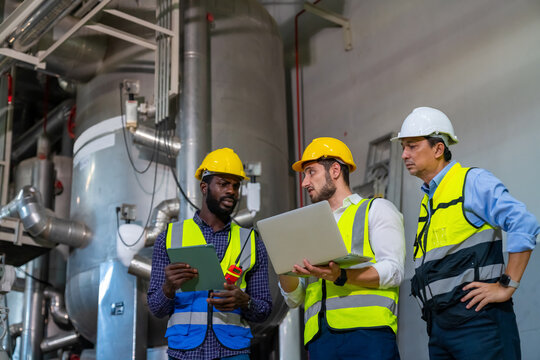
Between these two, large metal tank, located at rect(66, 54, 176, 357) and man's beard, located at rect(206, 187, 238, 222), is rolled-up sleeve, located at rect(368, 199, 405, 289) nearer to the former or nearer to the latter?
man's beard, located at rect(206, 187, 238, 222)

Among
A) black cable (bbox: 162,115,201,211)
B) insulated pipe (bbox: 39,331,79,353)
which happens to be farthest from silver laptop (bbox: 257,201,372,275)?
insulated pipe (bbox: 39,331,79,353)

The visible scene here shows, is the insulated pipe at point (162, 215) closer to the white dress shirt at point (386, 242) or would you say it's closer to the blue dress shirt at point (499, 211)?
the white dress shirt at point (386, 242)

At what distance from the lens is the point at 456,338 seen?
2.84 meters

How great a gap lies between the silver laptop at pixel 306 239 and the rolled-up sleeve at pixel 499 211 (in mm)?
569

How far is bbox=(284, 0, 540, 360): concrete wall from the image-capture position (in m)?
5.41

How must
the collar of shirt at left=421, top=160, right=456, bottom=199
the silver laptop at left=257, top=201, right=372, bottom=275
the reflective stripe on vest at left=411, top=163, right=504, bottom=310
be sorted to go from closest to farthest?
the silver laptop at left=257, top=201, right=372, bottom=275
the reflective stripe on vest at left=411, top=163, right=504, bottom=310
the collar of shirt at left=421, top=160, right=456, bottom=199

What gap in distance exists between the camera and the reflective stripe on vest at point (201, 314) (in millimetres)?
3486

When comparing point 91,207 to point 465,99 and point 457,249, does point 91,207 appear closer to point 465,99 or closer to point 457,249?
point 465,99

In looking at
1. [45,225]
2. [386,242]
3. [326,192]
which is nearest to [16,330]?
[45,225]

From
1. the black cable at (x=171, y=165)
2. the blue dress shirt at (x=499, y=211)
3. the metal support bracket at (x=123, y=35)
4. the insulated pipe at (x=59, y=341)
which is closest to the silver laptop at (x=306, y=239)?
the blue dress shirt at (x=499, y=211)

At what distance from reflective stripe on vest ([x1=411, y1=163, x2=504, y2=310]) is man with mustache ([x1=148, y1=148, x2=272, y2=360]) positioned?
101 centimetres

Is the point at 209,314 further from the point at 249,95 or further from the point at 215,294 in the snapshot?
the point at 249,95

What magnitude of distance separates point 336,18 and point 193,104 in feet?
7.83

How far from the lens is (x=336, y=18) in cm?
772
